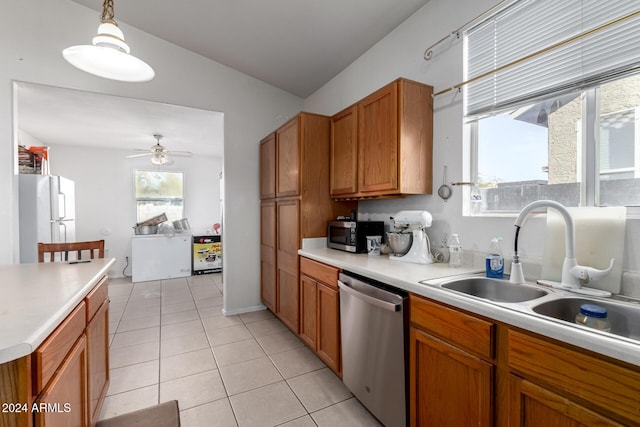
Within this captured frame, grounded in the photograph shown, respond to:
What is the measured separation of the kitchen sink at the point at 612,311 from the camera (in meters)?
1.09

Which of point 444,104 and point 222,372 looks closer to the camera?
point 444,104

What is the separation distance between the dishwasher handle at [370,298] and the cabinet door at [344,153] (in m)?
0.88

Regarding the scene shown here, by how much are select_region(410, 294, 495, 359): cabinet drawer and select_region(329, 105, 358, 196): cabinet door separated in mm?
1241

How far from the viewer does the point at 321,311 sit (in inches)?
89.6

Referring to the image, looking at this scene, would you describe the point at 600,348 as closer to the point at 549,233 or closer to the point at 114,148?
the point at 549,233

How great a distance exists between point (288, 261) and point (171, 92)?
2.27 metres

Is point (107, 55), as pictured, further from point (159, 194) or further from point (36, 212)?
point (159, 194)

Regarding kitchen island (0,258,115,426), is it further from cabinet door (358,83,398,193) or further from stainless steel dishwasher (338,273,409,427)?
cabinet door (358,83,398,193)

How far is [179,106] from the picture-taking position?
3.19 meters

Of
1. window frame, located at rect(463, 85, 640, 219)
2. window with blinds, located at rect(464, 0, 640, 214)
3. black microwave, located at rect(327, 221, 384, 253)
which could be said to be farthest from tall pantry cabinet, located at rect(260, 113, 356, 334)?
window frame, located at rect(463, 85, 640, 219)

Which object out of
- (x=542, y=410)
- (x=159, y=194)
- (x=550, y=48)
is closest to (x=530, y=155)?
(x=550, y=48)

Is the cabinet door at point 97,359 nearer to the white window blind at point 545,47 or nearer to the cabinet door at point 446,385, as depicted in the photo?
the cabinet door at point 446,385

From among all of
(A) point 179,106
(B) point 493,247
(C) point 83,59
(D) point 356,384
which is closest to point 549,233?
(B) point 493,247

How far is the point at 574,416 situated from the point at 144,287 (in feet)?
17.7
